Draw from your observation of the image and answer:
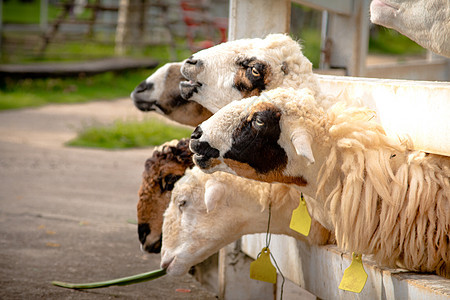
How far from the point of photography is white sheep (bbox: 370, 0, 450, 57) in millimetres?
2307

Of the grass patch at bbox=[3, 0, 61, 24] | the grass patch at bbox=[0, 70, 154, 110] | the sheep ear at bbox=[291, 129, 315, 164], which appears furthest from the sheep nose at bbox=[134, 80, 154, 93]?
the grass patch at bbox=[3, 0, 61, 24]

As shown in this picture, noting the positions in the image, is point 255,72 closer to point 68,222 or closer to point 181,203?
point 181,203

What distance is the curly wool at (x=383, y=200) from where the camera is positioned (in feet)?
8.09

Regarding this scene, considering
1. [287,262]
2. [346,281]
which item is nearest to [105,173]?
[287,262]

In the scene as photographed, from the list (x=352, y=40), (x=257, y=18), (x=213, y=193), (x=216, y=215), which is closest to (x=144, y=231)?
(x=216, y=215)

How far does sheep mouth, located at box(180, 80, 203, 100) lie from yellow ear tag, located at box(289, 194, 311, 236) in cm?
75

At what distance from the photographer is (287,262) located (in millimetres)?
3344

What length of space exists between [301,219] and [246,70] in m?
0.73

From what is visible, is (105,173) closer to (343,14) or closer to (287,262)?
(343,14)

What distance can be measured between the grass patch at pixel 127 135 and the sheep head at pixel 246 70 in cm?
550

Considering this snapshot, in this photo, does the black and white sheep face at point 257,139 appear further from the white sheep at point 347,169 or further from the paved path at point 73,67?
the paved path at point 73,67

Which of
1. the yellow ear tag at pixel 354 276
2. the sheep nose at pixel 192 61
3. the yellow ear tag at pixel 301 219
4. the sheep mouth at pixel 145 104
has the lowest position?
the yellow ear tag at pixel 354 276

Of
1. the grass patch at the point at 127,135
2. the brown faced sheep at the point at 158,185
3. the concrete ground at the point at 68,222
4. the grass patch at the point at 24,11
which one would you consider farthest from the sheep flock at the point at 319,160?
the grass patch at the point at 24,11

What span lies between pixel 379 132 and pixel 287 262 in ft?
3.43
